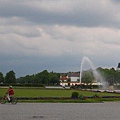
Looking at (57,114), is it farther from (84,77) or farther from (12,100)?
(84,77)

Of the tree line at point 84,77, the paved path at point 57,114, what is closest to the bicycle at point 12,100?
the paved path at point 57,114

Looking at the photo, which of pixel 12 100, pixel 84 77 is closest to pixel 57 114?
pixel 12 100

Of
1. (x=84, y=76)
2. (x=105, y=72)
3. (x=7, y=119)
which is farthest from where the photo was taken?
(x=105, y=72)

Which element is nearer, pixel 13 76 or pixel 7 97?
pixel 7 97

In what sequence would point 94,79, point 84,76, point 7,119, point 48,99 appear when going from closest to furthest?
point 7,119 < point 48,99 < point 84,76 < point 94,79

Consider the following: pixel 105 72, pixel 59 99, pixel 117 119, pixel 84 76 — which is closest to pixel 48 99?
pixel 59 99

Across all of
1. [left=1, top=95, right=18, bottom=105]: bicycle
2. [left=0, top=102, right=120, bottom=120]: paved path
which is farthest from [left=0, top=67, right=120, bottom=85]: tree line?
[left=0, top=102, right=120, bottom=120]: paved path

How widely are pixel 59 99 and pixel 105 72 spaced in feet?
367

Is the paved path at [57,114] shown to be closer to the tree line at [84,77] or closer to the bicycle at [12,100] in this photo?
the bicycle at [12,100]

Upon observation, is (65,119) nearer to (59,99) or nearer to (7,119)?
(7,119)

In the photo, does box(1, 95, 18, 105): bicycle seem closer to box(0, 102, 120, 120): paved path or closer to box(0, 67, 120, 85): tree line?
box(0, 102, 120, 120): paved path

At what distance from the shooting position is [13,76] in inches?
6043

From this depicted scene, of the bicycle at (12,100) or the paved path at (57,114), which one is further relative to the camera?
the bicycle at (12,100)

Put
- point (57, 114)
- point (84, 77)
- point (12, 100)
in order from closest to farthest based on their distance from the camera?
point (57, 114) < point (12, 100) < point (84, 77)
